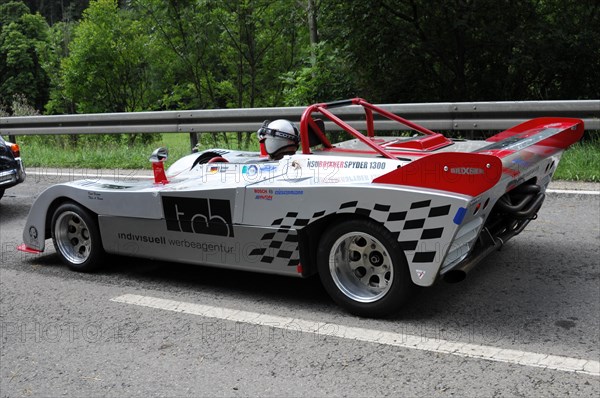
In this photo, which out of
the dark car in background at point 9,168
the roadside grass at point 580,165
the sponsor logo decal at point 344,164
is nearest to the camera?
the sponsor logo decal at point 344,164

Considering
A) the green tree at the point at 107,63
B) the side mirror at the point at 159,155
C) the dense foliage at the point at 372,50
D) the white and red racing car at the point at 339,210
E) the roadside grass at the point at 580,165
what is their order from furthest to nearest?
1. the green tree at the point at 107,63
2. the dense foliage at the point at 372,50
3. the roadside grass at the point at 580,165
4. the side mirror at the point at 159,155
5. the white and red racing car at the point at 339,210

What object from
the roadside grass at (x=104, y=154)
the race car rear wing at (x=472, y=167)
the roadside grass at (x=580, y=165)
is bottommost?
the roadside grass at (x=580, y=165)

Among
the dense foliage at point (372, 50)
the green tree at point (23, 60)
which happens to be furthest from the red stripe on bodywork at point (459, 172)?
the green tree at point (23, 60)

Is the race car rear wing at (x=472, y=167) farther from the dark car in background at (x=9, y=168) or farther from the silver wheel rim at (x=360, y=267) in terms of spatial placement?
the dark car in background at (x=9, y=168)

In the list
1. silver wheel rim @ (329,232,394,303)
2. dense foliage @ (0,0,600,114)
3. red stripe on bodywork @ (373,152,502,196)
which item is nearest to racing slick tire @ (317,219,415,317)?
silver wheel rim @ (329,232,394,303)

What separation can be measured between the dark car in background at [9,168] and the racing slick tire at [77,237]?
3.17 metres

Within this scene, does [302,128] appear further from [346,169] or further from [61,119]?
[61,119]

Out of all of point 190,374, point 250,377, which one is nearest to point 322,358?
point 250,377

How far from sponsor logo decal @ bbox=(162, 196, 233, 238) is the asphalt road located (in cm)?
49

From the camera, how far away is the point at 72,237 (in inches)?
223

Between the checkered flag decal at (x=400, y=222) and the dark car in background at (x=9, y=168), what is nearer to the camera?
the checkered flag decal at (x=400, y=222)

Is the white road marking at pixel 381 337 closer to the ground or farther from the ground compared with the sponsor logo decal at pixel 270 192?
closer to the ground

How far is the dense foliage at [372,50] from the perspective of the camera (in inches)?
523

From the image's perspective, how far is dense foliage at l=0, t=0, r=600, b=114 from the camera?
13.3m
